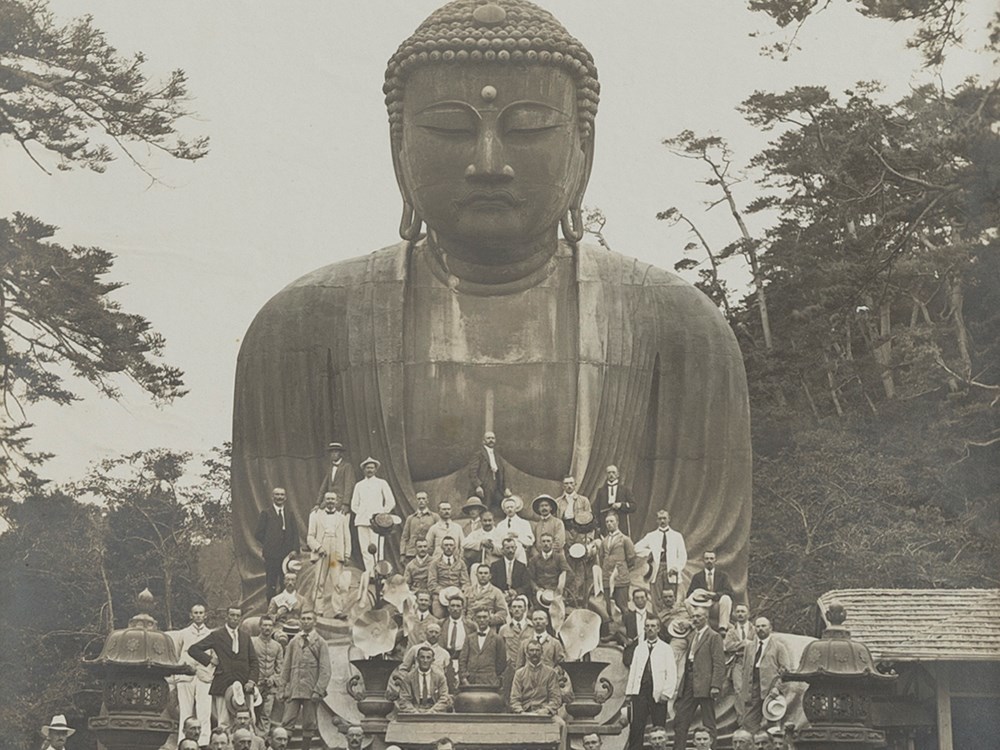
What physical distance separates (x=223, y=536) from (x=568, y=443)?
9.10 meters

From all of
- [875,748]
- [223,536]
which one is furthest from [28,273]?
[875,748]

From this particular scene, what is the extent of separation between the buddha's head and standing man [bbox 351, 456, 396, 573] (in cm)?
225

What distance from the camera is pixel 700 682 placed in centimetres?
1678

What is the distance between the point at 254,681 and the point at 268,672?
22 centimetres

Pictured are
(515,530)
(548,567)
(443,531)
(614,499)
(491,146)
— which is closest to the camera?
(548,567)

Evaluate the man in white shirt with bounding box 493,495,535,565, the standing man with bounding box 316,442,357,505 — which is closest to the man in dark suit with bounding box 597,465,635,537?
the man in white shirt with bounding box 493,495,535,565

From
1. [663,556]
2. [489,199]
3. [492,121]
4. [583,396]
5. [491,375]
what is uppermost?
[492,121]

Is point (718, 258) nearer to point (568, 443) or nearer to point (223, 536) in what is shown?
point (223, 536)

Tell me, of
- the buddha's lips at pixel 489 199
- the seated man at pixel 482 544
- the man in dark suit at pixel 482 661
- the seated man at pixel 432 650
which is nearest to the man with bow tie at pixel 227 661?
the seated man at pixel 432 650

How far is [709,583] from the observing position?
1848 centimetres

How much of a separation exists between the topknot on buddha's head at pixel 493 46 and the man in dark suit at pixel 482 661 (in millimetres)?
4928

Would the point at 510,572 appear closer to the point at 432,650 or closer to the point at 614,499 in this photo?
the point at 614,499

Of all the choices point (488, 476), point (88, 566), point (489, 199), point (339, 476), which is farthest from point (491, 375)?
point (88, 566)

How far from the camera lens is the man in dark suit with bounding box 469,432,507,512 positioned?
1916 centimetres
